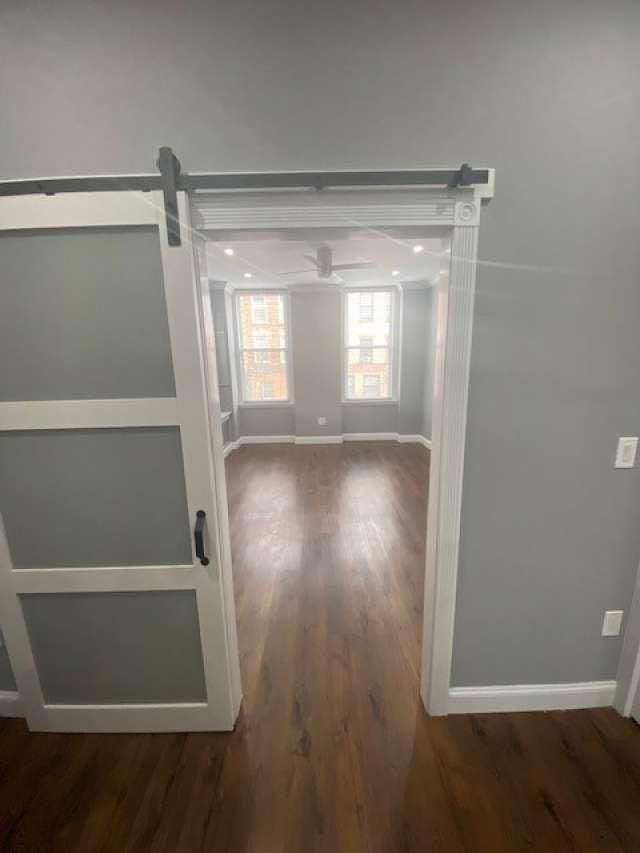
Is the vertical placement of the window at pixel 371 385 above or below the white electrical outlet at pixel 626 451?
below

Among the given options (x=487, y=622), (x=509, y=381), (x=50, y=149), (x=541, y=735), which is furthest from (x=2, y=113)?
(x=541, y=735)

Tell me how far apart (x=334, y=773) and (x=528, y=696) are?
3.11 ft

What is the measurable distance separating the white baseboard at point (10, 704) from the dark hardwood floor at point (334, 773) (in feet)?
0.16

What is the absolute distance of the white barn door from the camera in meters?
1.19

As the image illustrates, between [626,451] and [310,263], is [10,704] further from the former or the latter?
[310,263]

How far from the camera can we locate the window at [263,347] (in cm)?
598

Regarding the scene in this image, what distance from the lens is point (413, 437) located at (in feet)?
20.5

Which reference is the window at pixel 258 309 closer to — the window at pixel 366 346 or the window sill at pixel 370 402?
the window at pixel 366 346

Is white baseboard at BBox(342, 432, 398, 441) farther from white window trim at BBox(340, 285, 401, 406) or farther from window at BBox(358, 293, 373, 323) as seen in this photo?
window at BBox(358, 293, 373, 323)

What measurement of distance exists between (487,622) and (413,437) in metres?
4.87

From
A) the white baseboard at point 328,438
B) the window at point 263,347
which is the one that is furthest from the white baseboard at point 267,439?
the window at point 263,347

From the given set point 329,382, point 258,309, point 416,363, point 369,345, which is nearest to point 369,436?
point 329,382

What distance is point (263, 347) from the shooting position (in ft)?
20.0

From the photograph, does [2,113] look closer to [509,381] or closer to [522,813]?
[509,381]
